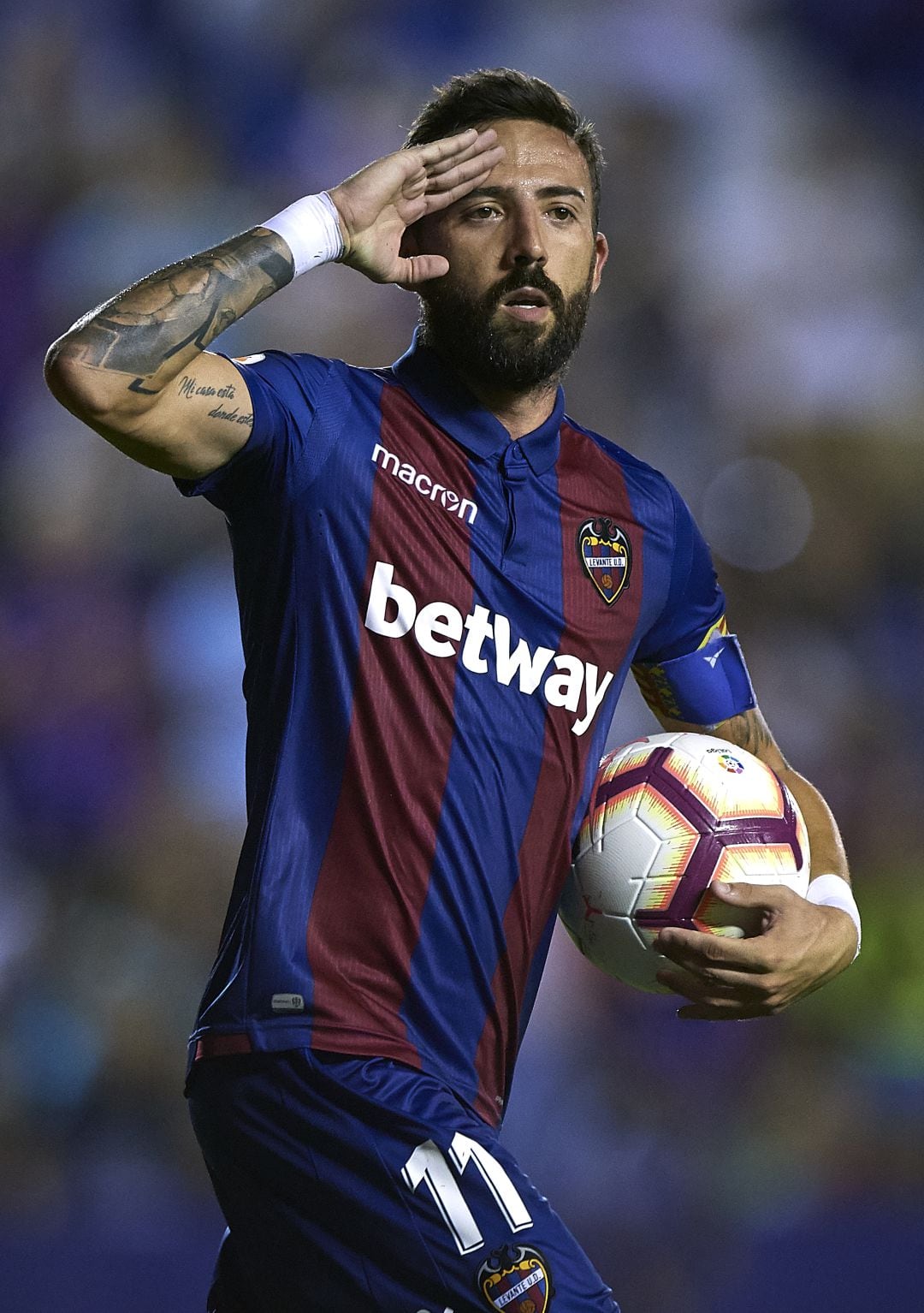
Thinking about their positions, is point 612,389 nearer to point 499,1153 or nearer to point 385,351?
point 385,351

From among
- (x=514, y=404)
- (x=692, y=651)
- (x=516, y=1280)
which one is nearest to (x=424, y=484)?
(x=514, y=404)

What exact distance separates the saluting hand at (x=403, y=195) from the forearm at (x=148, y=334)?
273 millimetres

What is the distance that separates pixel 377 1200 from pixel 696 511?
443cm

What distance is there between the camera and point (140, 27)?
679 centimetres

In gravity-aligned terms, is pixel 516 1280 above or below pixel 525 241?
below

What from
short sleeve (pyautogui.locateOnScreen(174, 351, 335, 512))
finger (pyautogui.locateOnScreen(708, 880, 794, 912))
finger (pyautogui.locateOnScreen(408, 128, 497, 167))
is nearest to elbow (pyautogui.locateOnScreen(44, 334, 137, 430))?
short sleeve (pyautogui.locateOnScreen(174, 351, 335, 512))

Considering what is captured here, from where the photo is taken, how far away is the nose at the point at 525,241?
2.79 m

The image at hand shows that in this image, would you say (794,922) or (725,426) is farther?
(725,426)

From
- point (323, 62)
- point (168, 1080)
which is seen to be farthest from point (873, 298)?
point (168, 1080)

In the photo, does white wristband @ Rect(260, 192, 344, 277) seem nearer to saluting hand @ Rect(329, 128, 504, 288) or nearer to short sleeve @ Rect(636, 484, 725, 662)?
saluting hand @ Rect(329, 128, 504, 288)

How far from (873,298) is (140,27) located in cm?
332

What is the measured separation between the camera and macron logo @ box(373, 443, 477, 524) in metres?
2.63

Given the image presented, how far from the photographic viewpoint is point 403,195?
274 cm

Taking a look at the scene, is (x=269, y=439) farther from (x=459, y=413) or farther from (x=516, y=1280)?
(x=516, y=1280)
